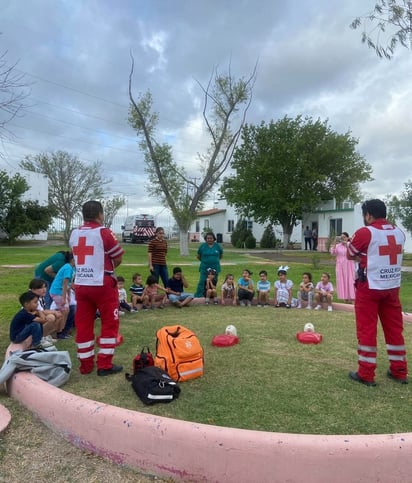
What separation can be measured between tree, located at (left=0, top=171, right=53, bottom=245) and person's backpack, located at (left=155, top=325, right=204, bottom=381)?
112ft

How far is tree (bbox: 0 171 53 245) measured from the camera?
35844 millimetres

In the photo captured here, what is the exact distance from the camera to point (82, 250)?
4703mm

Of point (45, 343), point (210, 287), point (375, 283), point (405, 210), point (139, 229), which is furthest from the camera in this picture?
point (139, 229)

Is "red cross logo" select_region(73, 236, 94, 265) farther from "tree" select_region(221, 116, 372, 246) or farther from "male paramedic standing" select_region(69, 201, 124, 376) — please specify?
"tree" select_region(221, 116, 372, 246)

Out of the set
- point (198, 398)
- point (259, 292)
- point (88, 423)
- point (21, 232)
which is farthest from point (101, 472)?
point (21, 232)

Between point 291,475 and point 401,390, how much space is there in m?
2.12

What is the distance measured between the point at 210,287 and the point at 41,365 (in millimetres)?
5910

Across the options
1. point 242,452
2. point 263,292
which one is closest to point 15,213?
point 263,292

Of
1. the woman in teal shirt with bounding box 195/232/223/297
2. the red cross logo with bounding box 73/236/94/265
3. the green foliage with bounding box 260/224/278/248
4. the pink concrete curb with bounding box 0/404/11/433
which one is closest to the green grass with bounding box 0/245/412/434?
the pink concrete curb with bounding box 0/404/11/433

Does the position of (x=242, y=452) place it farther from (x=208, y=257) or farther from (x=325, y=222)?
(x=325, y=222)

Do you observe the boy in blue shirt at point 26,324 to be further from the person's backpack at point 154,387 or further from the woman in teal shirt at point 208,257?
the woman in teal shirt at point 208,257

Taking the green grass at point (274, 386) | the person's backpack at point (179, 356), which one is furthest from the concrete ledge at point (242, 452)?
the person's backpack at point (179, 356)

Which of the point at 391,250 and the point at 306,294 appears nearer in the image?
the point at 391,250


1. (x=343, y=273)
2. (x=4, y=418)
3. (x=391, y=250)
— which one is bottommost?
(x=4, y=418)
